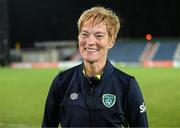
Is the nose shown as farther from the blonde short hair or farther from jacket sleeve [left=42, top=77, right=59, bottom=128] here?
jacket sleeve [left=42, top=77, right=59, bottom=128]

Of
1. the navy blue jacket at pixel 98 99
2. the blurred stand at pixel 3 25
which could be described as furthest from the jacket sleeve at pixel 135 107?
the blurred stand at pixel 3 25

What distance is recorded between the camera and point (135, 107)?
155cm

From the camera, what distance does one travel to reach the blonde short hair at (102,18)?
1475 mm

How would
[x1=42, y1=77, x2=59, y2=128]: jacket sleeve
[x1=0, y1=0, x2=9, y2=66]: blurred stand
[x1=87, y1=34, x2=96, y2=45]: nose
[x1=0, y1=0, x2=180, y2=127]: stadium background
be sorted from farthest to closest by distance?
1. [x1=0, y1=0, x2=180, y2=127]: stadium background
2. [x1=0, y1=0, x2=9, y2=66]: blurred stand
3. [x1=42, y1=77, x2=59, y2=128]: jacket sleeve
4. [x1=87, y1=34, x2=96, y2=45]: nose

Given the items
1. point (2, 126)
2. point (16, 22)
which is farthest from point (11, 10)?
point (2, 126)

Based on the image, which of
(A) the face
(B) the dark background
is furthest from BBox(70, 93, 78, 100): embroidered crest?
(B) the dark background

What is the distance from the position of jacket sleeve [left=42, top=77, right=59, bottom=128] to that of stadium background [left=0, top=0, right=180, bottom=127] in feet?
11.6

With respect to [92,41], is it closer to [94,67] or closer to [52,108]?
[94,67]

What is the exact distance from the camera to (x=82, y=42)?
146 cm

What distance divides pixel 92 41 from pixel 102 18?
0.27ft

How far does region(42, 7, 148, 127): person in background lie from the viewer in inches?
57.9

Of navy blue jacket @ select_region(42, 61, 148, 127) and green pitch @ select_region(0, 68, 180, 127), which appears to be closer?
navy blue jacket @ select_region(42, 61, 148, 127)

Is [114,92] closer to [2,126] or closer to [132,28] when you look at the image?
[2,126]

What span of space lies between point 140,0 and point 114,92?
1081 cm
